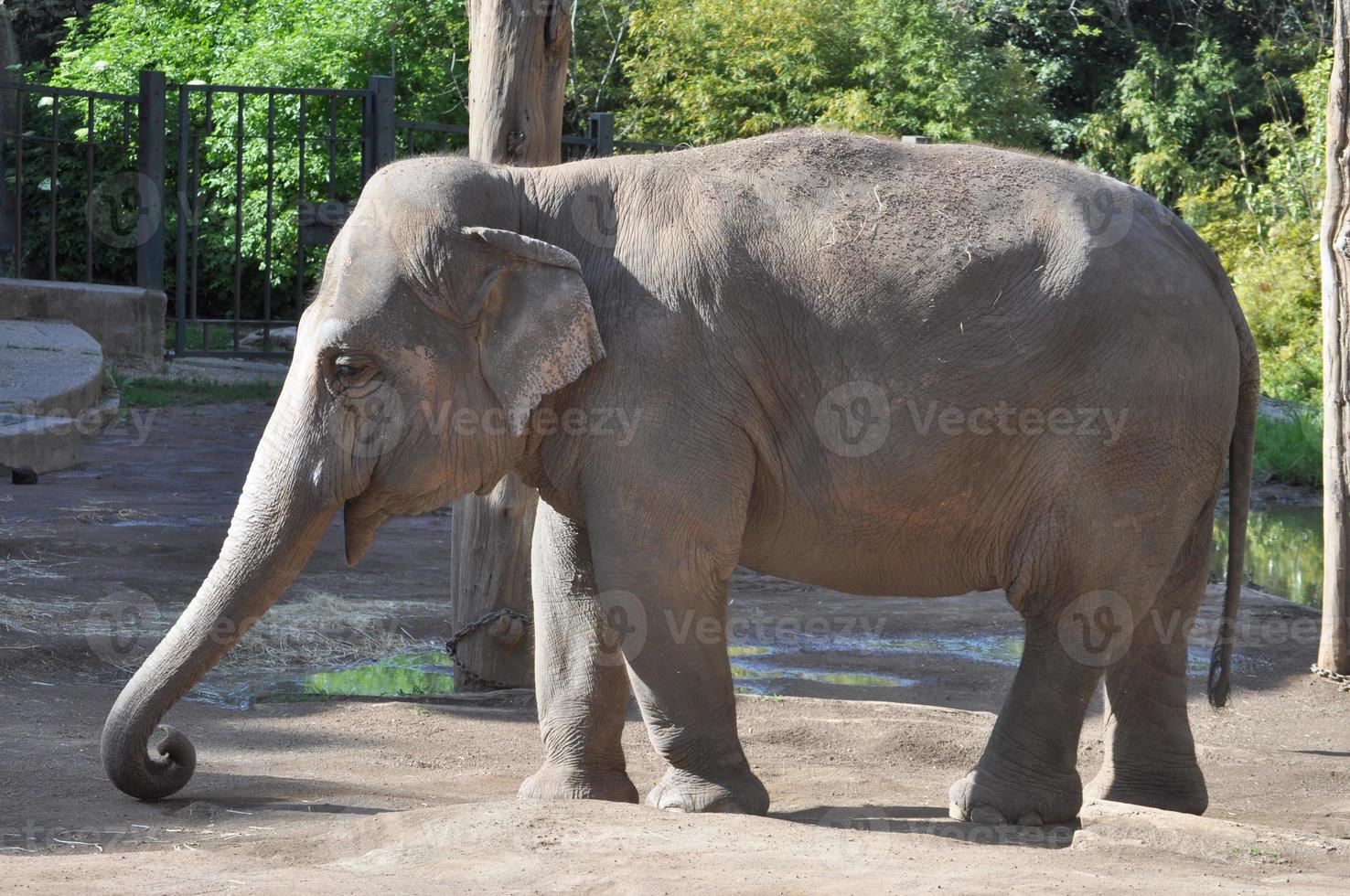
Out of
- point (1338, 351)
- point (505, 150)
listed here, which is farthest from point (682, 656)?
point (1338, 351)

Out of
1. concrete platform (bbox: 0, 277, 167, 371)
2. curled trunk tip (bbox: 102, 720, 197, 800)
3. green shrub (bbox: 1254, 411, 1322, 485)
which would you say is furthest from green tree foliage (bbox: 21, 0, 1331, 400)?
curled trunk tip (bbox: 102, 720, 197, 800)

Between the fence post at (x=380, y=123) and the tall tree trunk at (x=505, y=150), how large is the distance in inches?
303

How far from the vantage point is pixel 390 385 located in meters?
4.52

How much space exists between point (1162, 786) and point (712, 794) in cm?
150

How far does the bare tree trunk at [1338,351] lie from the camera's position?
7676 millimetres

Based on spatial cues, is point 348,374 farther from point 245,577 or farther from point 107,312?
point 107,312

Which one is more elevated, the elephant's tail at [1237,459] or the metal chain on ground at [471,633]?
the elephant's tail at [1237,459]

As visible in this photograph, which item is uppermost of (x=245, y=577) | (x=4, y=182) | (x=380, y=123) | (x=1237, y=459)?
(x=380, y=123)

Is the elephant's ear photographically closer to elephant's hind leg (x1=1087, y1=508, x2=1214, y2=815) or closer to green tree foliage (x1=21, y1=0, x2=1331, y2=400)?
elephant's hind leg (x1=1087, y1=508, x2=1214, y2=815)

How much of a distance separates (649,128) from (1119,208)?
17.4 metres

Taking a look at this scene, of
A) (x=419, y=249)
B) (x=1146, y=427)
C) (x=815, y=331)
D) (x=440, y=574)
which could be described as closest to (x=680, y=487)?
(x=815, y=331)

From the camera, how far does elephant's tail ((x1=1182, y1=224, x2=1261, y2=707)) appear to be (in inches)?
194

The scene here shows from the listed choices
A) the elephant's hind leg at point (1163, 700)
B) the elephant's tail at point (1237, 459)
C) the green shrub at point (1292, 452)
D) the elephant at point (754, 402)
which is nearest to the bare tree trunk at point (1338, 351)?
the elephant's tail at point (1237, 459)

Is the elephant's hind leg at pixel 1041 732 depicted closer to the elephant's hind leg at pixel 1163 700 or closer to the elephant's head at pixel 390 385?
the elephant's hind leg at pixel 1163 700
